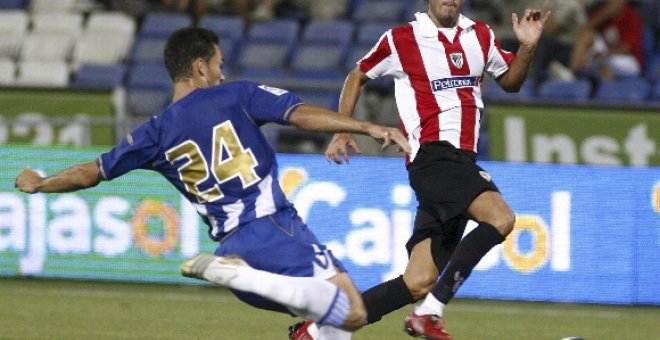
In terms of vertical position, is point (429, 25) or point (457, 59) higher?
point (429, 25)

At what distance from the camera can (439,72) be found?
800 centimetres

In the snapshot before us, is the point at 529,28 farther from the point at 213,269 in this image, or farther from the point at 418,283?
the point at 213,269

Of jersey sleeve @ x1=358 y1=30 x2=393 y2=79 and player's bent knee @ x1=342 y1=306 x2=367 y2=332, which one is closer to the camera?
player's bent knee @ x1=342 y1=306 x2=367 y2=332

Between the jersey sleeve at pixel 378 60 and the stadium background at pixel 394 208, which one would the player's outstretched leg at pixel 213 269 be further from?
the stadium background at pixel 394 208

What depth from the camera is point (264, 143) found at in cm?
664

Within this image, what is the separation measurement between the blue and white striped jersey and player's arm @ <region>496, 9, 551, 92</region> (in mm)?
1686

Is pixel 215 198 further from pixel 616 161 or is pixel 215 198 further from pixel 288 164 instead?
pixel 616 161

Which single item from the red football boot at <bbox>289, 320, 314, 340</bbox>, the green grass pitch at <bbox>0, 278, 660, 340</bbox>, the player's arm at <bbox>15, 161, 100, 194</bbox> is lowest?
the green grass pitch at <bbox>0, 278, 660, 340</bbox>

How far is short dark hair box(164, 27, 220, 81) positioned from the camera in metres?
6.63

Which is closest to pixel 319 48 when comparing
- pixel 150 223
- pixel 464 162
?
pixel 150 223

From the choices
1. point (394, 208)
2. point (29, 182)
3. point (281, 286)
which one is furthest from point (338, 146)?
point (394, 208)

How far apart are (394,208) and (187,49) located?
5.33 metres

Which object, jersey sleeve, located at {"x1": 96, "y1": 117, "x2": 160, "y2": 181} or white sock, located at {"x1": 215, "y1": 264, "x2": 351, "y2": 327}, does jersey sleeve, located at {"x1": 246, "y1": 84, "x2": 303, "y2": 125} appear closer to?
jersey sleeve, located at {"x1": 96, "y1": 117, "x2": 160, "y2": 181}

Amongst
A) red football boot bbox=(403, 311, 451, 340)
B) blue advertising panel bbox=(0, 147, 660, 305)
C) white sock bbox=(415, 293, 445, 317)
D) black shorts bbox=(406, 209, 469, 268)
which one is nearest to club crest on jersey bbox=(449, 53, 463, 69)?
black shorts bbox=(406, 209, 469, 268)
